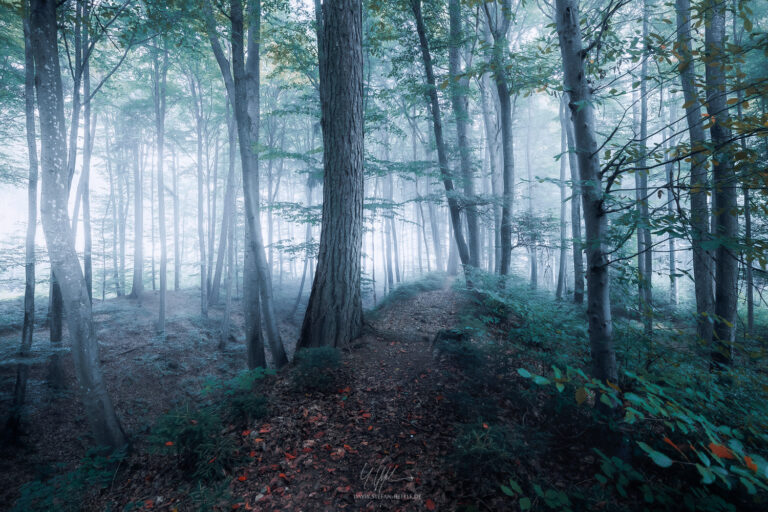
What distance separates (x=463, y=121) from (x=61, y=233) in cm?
1063

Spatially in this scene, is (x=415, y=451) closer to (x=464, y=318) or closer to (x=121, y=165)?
(x=464, y=318)

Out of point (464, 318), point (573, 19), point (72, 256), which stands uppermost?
point (573, 19)

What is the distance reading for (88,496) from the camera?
3.89 meters

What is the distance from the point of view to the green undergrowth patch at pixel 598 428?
84.5 inches

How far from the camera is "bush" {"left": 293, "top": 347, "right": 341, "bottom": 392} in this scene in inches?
184

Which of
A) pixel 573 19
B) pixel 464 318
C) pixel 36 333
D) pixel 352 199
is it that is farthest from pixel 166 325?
pixel 573 19

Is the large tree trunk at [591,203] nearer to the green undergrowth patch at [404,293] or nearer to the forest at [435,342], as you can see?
the forest at [435,342]

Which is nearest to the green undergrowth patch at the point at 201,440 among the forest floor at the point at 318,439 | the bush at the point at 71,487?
the forest floor at the point at 318,439

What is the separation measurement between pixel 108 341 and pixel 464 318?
12928 millimetres

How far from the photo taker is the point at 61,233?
4.93 m

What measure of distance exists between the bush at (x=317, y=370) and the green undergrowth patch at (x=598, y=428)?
1709mm

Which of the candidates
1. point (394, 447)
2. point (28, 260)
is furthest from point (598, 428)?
point (28, 260)

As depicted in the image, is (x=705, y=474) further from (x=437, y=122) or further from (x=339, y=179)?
(x=437, y=122)

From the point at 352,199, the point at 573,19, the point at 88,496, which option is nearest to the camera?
the point at 573,19
